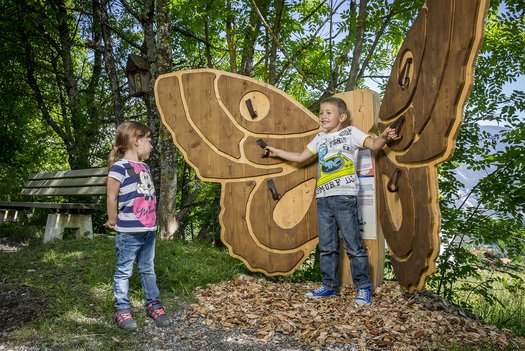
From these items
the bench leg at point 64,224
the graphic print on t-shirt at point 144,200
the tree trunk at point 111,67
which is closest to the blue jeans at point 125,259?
the graphic print on t-shirt at point 144,200

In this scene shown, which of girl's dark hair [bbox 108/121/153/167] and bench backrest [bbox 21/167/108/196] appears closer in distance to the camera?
girl's dark hair [bbox 108/121/153/167]

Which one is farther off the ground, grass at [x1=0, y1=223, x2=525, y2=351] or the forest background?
the forest background

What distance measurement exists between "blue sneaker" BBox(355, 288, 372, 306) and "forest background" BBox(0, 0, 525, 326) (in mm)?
1598

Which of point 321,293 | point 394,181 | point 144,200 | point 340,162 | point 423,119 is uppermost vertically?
point 423,119

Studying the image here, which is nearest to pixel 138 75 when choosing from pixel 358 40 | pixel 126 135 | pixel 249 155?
pixel 249 155

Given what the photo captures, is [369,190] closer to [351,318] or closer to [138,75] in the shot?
[351,318]

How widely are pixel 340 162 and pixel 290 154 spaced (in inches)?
23.5

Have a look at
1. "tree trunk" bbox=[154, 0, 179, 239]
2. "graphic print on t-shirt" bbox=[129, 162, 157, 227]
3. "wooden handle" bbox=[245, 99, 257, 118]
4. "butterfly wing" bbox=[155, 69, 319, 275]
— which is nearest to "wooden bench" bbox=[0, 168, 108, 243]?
"tree trunk" bbox=[154, 0, 179, 239]

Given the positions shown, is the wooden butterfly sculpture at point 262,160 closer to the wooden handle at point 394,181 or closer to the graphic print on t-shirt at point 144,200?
the wooden handle at point 394,181

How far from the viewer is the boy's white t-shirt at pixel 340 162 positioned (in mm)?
3643

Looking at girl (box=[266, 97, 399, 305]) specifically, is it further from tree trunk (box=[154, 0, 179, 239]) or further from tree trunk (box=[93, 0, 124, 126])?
tree trunk (box=[93, 0, 124, 126])

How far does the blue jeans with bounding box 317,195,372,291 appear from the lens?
364 centimetres

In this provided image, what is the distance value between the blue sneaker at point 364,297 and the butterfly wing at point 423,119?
32 centimetres

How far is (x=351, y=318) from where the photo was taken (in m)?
3.29
